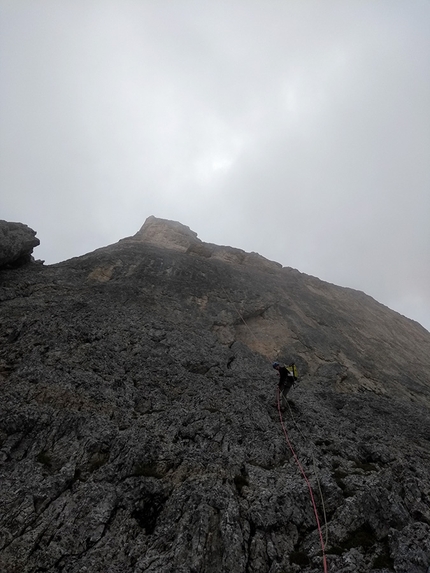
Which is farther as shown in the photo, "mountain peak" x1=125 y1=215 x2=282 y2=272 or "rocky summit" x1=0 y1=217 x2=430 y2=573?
"mountain peak" x1=125 y1=215 x2=282 y2=272

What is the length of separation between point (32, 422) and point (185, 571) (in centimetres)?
731

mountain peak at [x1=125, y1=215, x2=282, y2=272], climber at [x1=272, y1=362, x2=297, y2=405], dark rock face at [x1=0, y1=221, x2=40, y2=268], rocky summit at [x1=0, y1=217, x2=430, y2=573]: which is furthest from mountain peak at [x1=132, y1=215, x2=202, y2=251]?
climber at [x1=272, y1=362, x2=297, y2=405]

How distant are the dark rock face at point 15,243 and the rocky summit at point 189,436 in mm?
774

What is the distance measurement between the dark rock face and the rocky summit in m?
0.77

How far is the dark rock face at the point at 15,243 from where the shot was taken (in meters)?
20.9

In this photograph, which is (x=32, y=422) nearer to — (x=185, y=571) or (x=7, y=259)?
(x=185, y=571)

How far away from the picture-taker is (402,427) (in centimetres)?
1636

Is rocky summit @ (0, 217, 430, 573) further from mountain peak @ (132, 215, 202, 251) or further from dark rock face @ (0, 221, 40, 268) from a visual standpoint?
mountain peak @ (132, 215, 202, 251)

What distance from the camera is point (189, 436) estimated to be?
12617mm

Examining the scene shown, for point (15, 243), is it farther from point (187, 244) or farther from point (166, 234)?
point (166, 234)

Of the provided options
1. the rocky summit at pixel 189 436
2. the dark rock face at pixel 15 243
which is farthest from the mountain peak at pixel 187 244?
the dark rock face at pixel 15 243

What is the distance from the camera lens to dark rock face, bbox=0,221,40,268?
68.5 feet

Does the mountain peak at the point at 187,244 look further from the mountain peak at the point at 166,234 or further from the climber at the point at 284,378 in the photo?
the climber at the point at 284,378

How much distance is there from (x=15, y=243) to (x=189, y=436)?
17099 mm
